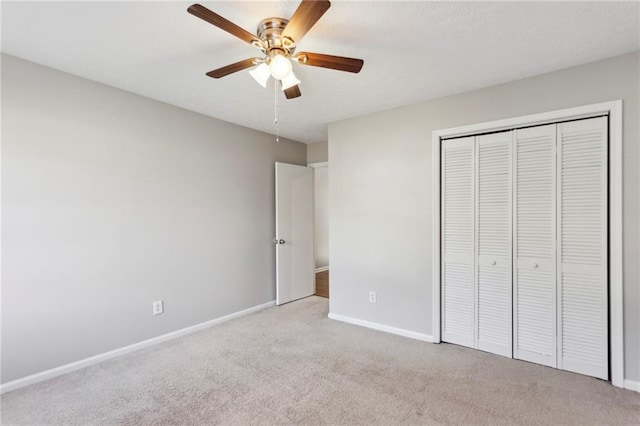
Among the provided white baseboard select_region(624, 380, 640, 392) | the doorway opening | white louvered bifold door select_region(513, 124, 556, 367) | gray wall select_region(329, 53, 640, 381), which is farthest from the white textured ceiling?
the doorway opening

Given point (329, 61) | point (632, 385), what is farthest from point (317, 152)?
point (632, 385)

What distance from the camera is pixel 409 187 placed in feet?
10.6

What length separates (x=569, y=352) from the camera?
8.11ft

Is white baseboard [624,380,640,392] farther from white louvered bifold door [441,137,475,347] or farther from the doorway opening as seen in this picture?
the doorway opening

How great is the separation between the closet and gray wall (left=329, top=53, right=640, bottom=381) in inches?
5.9

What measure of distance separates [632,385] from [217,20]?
3.38m

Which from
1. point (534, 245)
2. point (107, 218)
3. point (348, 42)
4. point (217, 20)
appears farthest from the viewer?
point (107, 218)

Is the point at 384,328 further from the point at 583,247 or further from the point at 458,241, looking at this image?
the point at 583,247

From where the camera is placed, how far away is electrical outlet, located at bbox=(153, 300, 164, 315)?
308 centimetres

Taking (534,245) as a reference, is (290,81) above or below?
above

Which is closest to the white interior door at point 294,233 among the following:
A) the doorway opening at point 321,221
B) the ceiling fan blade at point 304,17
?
the doorway opening at point 321,221

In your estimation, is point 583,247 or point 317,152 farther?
point 317,152

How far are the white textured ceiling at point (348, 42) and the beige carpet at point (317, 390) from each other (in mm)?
2304

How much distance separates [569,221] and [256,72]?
2.50 meters
